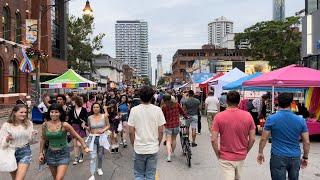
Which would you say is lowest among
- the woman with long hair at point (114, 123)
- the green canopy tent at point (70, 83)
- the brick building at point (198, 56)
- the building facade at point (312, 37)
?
the woman with long hair at point (114, 123)

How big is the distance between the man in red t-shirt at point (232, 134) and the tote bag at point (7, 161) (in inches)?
116

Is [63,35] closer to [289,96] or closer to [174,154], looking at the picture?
[174,154]

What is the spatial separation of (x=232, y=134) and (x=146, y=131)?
125 cm

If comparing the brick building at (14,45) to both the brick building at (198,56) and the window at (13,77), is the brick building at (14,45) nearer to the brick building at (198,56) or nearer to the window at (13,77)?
the window at (13,77)

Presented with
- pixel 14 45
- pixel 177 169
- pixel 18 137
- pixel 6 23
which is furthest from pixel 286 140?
pixel 6 23

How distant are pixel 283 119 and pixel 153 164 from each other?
190 cm

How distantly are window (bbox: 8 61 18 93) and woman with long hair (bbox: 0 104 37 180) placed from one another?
97.8ft

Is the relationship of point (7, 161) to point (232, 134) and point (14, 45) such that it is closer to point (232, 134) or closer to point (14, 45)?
point (232, 134)

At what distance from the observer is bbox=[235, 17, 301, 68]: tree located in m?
62.7

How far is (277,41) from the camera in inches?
2510

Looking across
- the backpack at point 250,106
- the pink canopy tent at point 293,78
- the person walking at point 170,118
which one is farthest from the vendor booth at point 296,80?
the person walking at point 170,118

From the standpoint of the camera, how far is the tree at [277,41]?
62.7 meters

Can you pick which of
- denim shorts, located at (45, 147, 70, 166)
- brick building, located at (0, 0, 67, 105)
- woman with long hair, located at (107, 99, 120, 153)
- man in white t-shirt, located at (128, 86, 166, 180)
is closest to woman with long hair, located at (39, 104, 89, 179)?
denim shorts, located at (45, 147, 70, 166)

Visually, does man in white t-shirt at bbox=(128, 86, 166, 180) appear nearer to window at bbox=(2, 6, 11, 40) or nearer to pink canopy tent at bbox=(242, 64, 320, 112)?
pink canopy tent at bbox=(242, 64, 320, 112)
